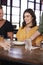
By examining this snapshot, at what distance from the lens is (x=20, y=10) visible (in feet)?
20.9

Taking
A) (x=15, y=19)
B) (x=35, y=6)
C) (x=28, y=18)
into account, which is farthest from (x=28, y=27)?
(x=35, y=6)

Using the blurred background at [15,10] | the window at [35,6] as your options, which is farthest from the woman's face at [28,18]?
the window at [35,6]

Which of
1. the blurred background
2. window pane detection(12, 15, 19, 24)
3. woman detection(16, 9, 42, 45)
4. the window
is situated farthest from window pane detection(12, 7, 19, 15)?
woman detection(16, 9, 42, 45)

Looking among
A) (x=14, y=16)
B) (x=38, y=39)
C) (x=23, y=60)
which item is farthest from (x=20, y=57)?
(x=14, y=16)

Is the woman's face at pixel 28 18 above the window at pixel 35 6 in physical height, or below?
below

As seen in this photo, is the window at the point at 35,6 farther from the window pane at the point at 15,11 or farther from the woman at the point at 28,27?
the woman at the point at 28,27

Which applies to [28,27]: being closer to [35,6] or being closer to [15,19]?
[15,19]

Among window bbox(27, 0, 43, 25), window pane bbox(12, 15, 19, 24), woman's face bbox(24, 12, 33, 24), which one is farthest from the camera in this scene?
window bbox(27, 0, 43, 25)

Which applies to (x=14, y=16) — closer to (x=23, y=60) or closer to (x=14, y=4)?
(x=14, y=4)

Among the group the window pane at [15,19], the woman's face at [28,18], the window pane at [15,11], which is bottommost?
the window pane at [15,19]

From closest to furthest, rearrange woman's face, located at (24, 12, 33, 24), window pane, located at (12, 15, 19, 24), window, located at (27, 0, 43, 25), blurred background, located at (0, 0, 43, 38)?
1. woman's face, located at (24, 12, 33, 24)
2. blurred background, located at (0, 0, 43, 38)
3. window pane, located at (12, 15, 19, 24)
4. window, located at (27, 0, 43, 25)

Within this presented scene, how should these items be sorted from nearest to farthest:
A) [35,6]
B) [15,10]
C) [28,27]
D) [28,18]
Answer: [28,18]
[28,27]
[15,10]
[35,6]

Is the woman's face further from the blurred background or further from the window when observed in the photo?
the window

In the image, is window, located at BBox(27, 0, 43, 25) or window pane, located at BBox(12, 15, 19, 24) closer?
window pane, located at BBox(12, 15, 19, 24)
